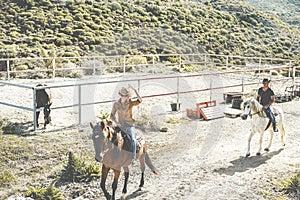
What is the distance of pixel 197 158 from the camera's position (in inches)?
303

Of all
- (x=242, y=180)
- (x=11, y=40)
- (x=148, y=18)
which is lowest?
(x=242, y=180)

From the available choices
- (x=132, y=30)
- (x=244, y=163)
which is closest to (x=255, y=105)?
(x=244, y=163)

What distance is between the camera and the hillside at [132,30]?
2659 cm

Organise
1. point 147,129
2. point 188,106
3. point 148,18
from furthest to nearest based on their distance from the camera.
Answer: point 148,18 → point 188,106 → point 147,129

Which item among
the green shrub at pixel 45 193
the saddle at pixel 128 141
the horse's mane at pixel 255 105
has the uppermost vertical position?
the horse's mane at pixel 255 105

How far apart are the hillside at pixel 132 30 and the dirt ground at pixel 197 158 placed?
42.3 ft

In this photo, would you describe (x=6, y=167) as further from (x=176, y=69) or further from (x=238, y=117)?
(x=176, y=69)

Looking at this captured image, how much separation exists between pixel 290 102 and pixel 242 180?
8.21 metres

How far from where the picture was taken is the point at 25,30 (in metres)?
27.9

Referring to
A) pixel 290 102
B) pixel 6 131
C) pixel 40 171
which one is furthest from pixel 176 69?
pixel 40 171

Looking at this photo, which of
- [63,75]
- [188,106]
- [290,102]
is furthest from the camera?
[63,75]

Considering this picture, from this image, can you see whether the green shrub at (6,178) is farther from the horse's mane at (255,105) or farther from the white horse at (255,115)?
the horse's mane at (255,105)

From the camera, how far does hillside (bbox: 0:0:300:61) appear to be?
26594mm

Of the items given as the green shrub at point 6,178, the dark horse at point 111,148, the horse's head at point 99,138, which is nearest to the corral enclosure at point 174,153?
the green shrub at point 6,178
